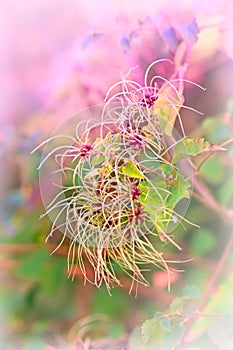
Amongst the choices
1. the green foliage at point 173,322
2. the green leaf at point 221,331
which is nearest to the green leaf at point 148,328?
the green foliage at point 173,322

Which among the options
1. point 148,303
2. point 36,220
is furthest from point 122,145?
point 148,303

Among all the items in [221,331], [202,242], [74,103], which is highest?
[74,103]

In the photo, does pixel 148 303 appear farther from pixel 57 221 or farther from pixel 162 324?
pixel 57 221

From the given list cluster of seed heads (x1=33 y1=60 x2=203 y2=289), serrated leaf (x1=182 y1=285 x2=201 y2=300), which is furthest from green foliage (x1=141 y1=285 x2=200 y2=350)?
cluster of seed heads (x1=33 y1=60 x2=203 y2=289)

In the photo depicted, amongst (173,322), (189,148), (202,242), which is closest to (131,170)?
(189,148)

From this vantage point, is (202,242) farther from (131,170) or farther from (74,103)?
(74,103)

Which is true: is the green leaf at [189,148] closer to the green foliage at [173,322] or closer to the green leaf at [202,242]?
the green leaf at [202,242]
